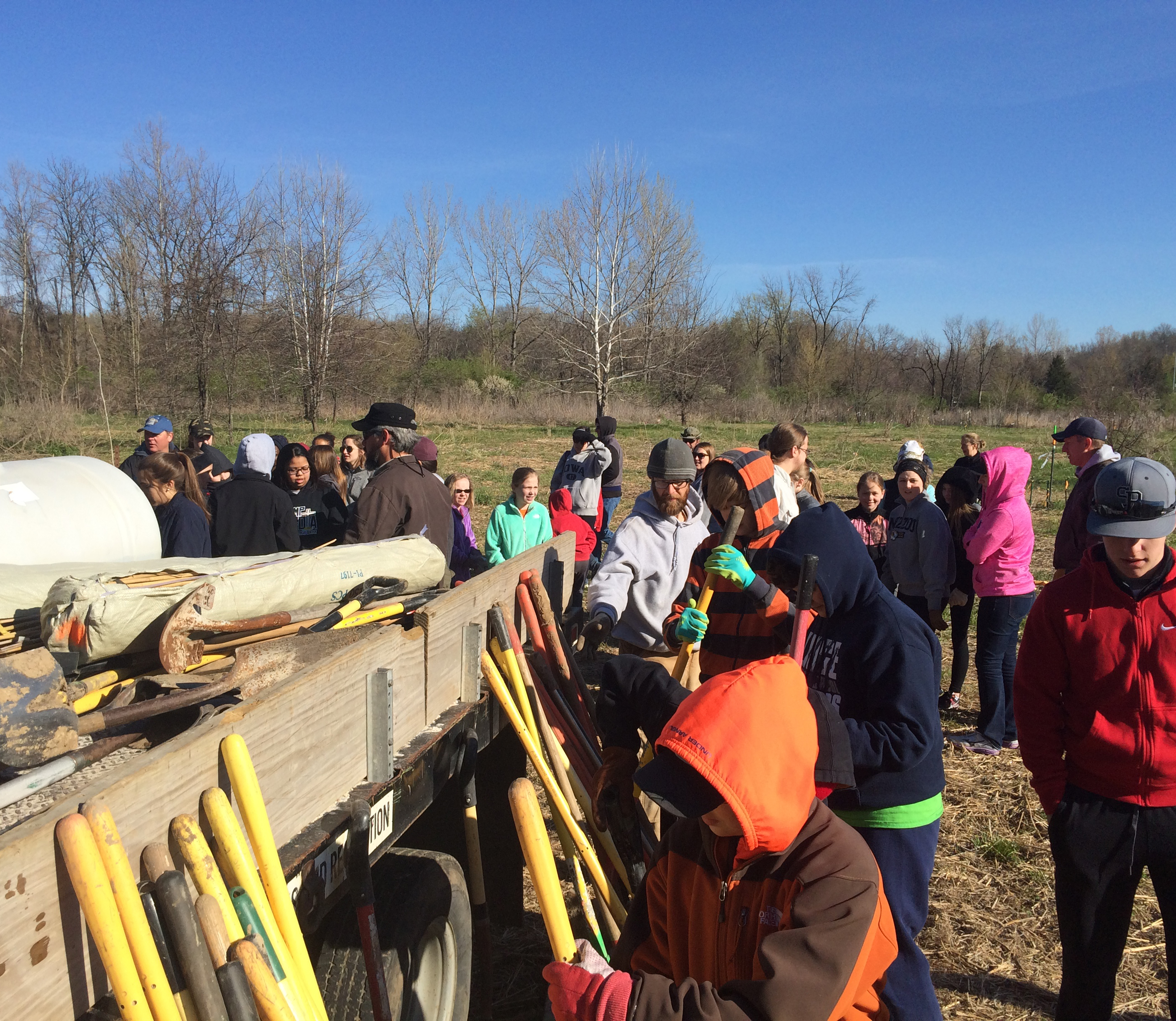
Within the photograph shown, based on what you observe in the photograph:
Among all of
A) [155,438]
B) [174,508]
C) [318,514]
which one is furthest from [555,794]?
[155,438]

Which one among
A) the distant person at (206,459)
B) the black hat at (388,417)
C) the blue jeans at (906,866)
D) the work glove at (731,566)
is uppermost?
the black hat at (388,417)

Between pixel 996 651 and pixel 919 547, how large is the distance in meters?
0.89

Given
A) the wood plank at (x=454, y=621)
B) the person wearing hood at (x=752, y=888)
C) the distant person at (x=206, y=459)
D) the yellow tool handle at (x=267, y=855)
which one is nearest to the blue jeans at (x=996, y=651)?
the wood plank at (x=454, y=621)

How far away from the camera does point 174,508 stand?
4816 mm

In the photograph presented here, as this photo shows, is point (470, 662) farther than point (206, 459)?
No

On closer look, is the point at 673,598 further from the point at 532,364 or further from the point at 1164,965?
the point at 532,364

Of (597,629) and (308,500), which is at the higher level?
(308,500)

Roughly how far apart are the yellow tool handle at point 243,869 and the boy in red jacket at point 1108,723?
7.27 feet

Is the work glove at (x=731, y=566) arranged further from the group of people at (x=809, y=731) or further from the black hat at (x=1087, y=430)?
the black hat at (x=1087, y=430)

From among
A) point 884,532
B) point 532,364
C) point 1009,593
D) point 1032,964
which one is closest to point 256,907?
point 1032,964

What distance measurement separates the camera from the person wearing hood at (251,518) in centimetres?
550

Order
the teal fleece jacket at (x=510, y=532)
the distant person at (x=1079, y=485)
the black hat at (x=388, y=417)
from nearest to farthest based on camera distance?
the black hat at (x=388, y=417) < the distant person at (x=1079, y=485) < the teal fleece jacket at (x=510, y=532)

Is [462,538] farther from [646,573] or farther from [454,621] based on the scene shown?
[454,621]

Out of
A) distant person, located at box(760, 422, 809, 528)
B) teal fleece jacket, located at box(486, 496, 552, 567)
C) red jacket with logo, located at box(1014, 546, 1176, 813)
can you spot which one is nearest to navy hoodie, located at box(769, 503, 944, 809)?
red jacket with logo, located at box(1014, 546, 1176, 813)
